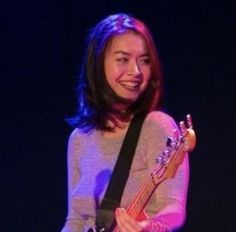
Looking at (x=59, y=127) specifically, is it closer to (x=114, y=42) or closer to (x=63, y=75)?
(x=63, y=75)

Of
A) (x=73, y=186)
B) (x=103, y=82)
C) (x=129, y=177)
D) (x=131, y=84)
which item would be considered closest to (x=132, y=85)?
(x=131, y=84)

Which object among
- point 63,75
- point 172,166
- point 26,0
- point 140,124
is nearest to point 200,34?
point 63,75

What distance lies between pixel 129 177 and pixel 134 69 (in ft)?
0.99

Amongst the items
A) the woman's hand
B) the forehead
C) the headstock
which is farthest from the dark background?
the woman's hand

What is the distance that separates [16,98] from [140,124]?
132 centimetres

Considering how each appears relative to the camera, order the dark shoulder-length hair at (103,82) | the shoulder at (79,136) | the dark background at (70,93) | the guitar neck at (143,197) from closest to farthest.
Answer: the guitar neck at (143,197), the dark shoulder-length hair at (103,82), the shoulder at (79,136), the dark background at (70,93)

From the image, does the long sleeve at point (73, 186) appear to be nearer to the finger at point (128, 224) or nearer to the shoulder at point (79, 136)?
the shoulder at point (79, 136)

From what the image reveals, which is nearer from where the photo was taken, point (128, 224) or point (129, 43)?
point (128, 224)

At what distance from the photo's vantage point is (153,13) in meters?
2.79

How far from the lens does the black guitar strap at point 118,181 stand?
1702mm

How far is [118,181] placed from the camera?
68.0 inches

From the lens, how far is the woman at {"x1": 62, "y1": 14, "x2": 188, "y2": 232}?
1.72 metres

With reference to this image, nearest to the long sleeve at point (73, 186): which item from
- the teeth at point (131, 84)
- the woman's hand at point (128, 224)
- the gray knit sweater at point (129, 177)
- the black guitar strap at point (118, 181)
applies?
the gray knit sweater at point (129, 177)

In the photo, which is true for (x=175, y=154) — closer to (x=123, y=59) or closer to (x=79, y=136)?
(x=123, y=59)
